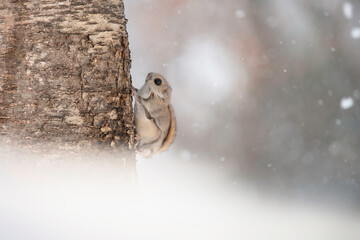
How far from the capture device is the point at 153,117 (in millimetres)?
1364

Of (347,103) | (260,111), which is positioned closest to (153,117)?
(260,111)

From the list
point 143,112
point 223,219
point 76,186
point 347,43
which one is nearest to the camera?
point 76,186

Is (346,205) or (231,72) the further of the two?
(346,205)

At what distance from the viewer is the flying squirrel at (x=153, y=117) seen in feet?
A: 4.39

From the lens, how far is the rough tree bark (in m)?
1.06

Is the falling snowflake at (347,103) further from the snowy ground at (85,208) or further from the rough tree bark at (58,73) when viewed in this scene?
the rough tree bark at (58,73)

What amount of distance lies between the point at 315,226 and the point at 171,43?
170 centimetres

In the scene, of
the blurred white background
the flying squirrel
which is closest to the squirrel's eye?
the flying squirrel

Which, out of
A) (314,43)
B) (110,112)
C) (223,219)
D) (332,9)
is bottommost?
(223,219)

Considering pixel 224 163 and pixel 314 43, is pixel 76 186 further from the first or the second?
pixel 314 43

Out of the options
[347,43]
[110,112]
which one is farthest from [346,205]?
[110,112]

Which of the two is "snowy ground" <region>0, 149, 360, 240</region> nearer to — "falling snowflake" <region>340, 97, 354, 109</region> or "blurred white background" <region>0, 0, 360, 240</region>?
"blurred white background" <region>0, 0, 360, 240</region>

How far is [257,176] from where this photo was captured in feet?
10.2

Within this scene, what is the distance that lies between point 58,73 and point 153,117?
386mm
